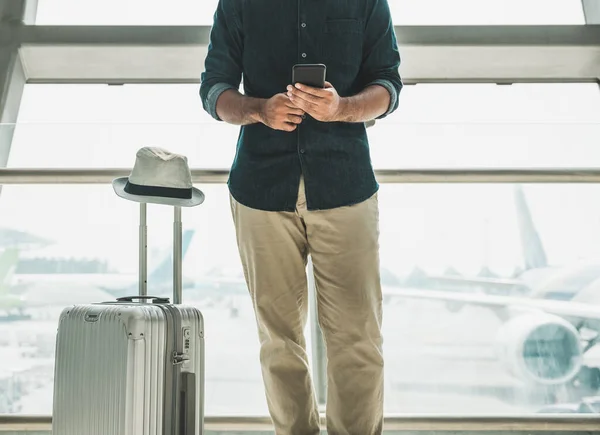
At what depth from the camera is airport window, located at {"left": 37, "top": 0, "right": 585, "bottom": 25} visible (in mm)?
2611

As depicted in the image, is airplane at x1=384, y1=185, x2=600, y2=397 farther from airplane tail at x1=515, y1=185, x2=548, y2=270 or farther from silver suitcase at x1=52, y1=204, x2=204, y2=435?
silver suitcase at x1=52, y1=204, x2=204, y2=435

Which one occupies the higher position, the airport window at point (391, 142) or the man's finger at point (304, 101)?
the airport window at point (391, 142)

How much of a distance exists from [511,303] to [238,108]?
3.56ft

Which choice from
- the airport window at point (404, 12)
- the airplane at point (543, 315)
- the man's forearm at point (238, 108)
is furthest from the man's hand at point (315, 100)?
the airport window at point (404, 12)

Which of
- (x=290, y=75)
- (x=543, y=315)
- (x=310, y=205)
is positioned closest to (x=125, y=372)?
(x=310, y=205)

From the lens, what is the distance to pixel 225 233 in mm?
1978

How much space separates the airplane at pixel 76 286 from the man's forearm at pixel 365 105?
81 centimetres

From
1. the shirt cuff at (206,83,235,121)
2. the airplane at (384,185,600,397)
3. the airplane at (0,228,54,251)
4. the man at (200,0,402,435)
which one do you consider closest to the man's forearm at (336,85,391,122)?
the man at (200,0,402,435)

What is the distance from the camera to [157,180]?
1498 mm

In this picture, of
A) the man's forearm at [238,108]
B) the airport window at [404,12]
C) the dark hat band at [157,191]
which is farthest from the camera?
the airport window at [404,12]

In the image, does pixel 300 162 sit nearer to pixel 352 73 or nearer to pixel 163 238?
pixel 352 73

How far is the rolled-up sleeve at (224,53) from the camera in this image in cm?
150

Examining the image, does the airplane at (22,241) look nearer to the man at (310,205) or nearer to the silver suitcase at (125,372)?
the silver suitcase at (125,372)

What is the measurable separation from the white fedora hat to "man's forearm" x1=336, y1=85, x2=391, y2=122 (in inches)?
17.3
